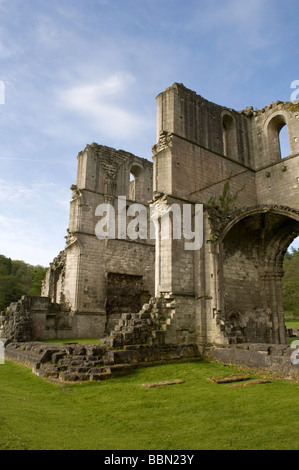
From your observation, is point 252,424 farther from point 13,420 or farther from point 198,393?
point 13,420

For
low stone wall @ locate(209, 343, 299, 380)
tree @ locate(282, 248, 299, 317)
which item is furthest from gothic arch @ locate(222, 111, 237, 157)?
tree @ locate(282, 248, 299, 317)

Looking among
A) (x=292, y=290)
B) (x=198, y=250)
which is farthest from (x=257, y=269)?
(x=292, y=290)

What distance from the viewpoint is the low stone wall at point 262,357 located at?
7.40 meters

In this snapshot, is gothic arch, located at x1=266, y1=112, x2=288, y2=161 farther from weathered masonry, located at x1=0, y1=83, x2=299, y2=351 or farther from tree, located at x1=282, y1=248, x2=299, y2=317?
tree, located at x1=282, y1=248, x2=299, y2=317

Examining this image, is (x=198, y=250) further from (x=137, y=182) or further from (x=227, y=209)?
(x=137, y=182)

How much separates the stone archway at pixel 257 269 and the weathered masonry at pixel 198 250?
0.13 feet

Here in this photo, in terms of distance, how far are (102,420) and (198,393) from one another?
202cm

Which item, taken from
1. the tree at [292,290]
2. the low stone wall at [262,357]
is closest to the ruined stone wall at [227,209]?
the low stone wall at [262,357]

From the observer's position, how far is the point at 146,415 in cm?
484

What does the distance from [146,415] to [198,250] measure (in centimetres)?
656

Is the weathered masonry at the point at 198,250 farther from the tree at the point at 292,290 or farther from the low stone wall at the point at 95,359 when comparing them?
the tree at the point at 292,290

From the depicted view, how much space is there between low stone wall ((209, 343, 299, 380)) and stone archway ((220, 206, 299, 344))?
113 inches

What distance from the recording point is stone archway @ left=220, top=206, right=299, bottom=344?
1238 cm
